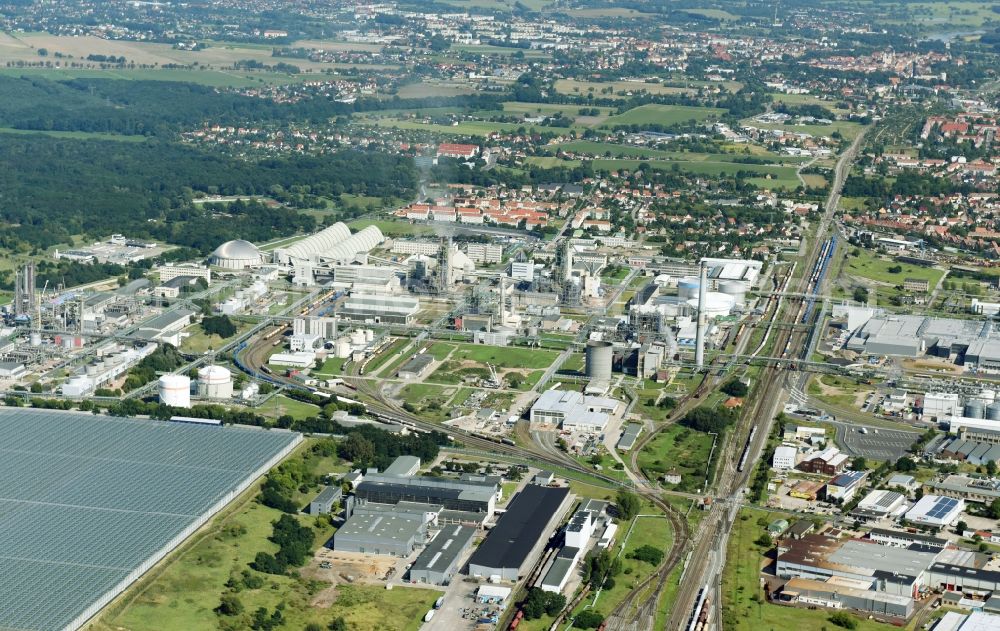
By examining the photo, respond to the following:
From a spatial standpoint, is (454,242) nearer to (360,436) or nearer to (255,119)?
(360,436)

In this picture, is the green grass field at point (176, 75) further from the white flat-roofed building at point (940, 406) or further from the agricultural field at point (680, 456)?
the white flat-roofed building at point (940, 406)

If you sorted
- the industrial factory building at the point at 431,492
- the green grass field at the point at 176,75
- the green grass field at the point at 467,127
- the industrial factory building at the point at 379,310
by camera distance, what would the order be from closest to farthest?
the industrial factory building at the point at 431,492, the industrial factory building at the point at 379,310, the green grass field at the point at 467,127, the green grass field at the point at 176,75

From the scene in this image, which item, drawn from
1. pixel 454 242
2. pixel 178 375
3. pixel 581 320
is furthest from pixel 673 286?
pixel 178 375

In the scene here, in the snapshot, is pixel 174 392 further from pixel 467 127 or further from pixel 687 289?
pixel 467 127

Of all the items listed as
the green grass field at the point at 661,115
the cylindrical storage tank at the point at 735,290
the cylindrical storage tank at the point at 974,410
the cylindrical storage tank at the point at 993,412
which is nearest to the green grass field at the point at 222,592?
the cylindrical storage tank at the point at 974,410

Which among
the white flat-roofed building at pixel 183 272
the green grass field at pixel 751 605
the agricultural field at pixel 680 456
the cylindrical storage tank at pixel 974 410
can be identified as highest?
the cylindrical storage tank at pixel 974 410

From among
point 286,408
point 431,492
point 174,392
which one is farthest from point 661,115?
point 431,492
